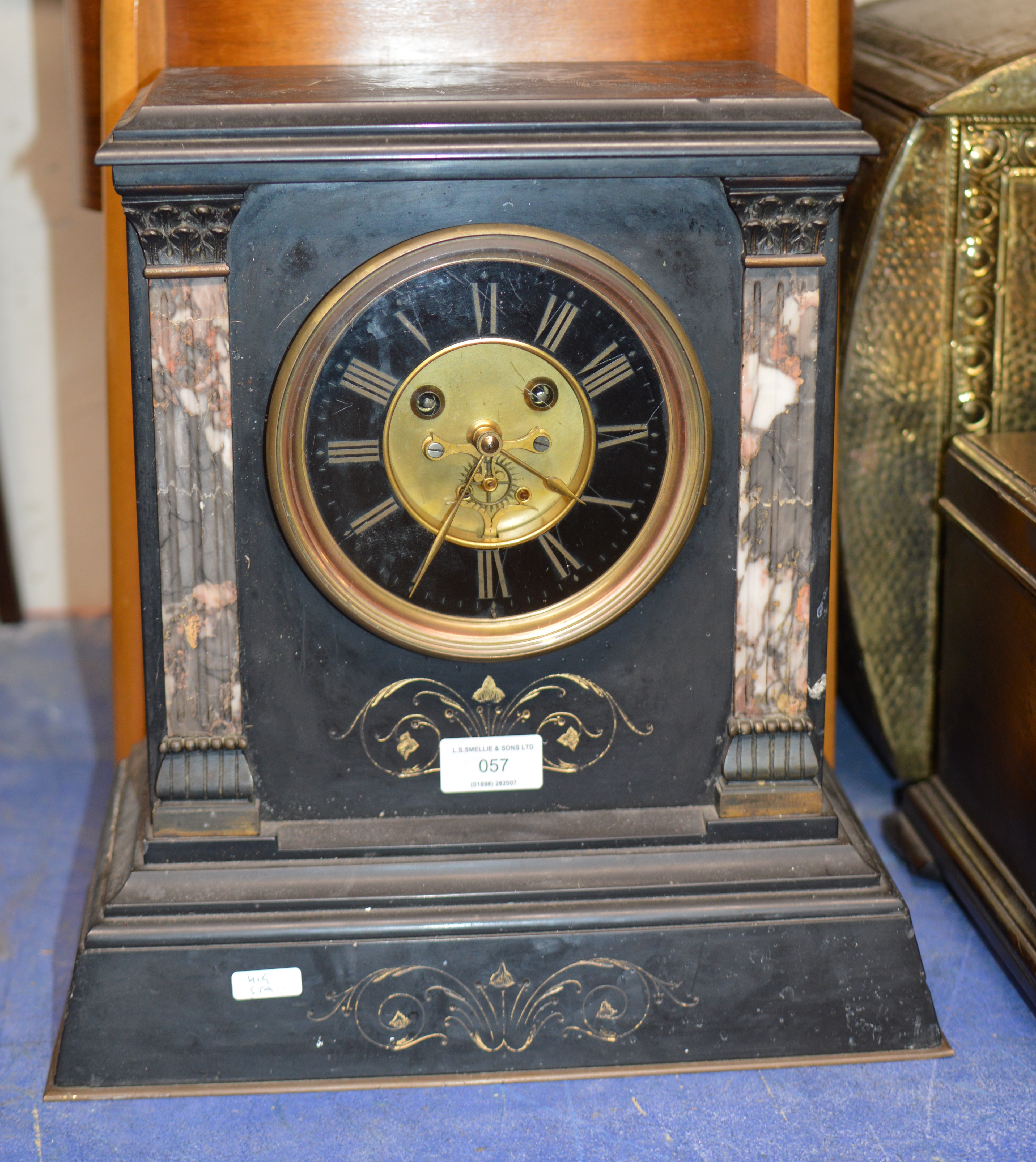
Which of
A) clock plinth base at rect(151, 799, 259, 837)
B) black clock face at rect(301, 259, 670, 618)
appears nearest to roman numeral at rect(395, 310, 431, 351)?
black clock face at rect(301, 259, 670, 618)

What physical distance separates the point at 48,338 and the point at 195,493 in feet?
5.75

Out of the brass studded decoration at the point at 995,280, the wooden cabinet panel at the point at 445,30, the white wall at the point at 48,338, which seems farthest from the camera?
the white wall at the point at 48,338

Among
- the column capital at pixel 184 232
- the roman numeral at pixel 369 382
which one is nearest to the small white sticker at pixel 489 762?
the roman numeral at pixel 369 382

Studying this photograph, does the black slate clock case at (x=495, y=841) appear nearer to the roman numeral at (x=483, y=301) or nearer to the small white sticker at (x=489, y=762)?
the small white sticker at (x=489, y=762)

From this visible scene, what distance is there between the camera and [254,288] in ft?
5.67

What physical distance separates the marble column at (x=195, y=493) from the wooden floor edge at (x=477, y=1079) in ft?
1.31

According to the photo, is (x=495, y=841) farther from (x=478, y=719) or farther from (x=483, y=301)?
(x=483, y=301)

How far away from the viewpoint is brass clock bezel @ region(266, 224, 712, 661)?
1719 millimetres

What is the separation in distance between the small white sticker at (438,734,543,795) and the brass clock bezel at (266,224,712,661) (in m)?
0.14

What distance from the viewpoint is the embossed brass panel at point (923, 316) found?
226cm

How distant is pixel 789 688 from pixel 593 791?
1.03ft

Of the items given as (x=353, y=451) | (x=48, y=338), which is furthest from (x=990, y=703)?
(x=48, y=338)

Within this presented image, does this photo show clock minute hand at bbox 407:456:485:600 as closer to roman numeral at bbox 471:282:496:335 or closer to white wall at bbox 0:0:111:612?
roman numeral at bbox 471:282:496:335

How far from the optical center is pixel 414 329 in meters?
1.74
